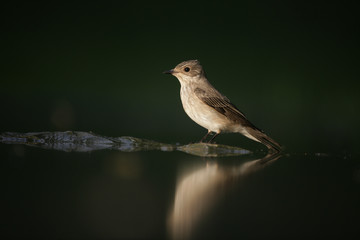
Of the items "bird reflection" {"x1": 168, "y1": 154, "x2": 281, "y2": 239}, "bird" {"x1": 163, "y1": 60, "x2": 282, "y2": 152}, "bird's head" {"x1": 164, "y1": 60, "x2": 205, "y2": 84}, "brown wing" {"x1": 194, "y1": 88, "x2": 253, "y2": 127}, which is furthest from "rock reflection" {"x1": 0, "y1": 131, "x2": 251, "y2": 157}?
"bird's head" {"x1": 164, "y1": 60, "x2": 205, "y2": 84}

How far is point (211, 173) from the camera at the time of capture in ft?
12.0

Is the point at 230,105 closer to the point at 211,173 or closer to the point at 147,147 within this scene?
the point at 147,147

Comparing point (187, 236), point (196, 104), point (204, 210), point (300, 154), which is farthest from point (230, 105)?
point (187, 236)

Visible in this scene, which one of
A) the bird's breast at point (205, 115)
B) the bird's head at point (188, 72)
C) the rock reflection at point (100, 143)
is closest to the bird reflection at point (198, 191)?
the rock reflection at point (100, 143)

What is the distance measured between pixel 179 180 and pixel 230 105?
3.18 m

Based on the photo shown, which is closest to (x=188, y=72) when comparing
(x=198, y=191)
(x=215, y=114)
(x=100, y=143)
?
(x=215, y=114)

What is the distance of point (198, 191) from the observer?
115 inches

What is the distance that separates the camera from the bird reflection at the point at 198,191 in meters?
2.16

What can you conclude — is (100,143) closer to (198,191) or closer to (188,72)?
(188,72)

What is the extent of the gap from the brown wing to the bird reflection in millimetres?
1739

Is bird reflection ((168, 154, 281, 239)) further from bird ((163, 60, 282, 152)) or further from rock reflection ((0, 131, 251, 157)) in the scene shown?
bird ((163, 60, 282, 152))

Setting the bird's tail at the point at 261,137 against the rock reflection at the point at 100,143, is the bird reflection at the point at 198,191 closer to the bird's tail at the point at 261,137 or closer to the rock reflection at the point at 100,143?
the rock reflection at the point at 100,143

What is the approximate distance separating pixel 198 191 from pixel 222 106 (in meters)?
3.46

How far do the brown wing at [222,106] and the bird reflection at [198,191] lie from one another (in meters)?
1.74
